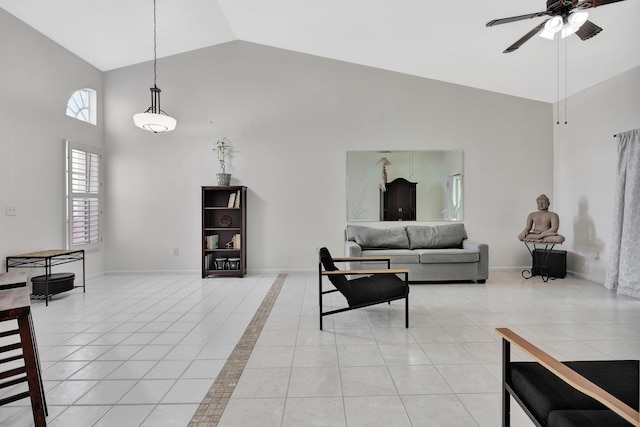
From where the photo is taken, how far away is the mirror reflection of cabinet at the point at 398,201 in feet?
20.4

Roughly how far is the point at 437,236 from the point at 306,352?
367cm

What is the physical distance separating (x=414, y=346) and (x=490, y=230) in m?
4.12

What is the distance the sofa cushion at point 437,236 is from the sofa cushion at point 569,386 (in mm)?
4128

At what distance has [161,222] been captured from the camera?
619 cm

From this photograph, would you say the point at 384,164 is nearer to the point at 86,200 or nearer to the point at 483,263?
the point at 483,263

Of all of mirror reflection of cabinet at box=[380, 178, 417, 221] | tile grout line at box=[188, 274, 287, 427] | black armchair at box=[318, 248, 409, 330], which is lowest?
tile grout line at box=[188, 274, 287, 427]

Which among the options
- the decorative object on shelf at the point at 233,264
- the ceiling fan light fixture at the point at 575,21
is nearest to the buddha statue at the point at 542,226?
the ceiling fan light fixture at the point at 575,21

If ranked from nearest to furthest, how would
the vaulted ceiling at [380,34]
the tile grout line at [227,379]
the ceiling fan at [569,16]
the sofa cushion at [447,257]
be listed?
the tile grout line at [227,379] < the ceiling fan at [569,16] < the vaulted ceiling at [380,34] < the sofa cushion at [447,257]

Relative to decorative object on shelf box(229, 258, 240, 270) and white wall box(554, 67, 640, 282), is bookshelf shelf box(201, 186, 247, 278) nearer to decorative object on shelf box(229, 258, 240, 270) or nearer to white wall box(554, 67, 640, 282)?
decorative object on shelf box(229, 258, 240, 270)

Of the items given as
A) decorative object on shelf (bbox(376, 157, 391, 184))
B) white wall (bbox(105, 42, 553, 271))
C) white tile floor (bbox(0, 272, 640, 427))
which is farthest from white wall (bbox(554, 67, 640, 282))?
decorative object on shelf (bbox(376, 157, 391, 184))

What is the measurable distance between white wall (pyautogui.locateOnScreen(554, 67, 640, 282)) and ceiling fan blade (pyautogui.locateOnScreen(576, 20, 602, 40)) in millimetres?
2249

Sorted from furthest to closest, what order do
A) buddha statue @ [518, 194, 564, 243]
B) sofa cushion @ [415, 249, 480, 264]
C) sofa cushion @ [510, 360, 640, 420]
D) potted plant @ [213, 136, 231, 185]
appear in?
potted plant @ [213, 136, 231, 185] < buddha statue @ [518, 194, 564, 243] < sofa cushion @ [415, 249, 480, 264] < sofa cushion @ [510, 360, 640, 420]

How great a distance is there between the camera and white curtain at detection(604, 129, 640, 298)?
4.48 m

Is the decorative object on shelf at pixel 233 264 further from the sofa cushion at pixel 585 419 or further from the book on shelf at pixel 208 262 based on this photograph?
the sofa cushion at pixel 585 419
